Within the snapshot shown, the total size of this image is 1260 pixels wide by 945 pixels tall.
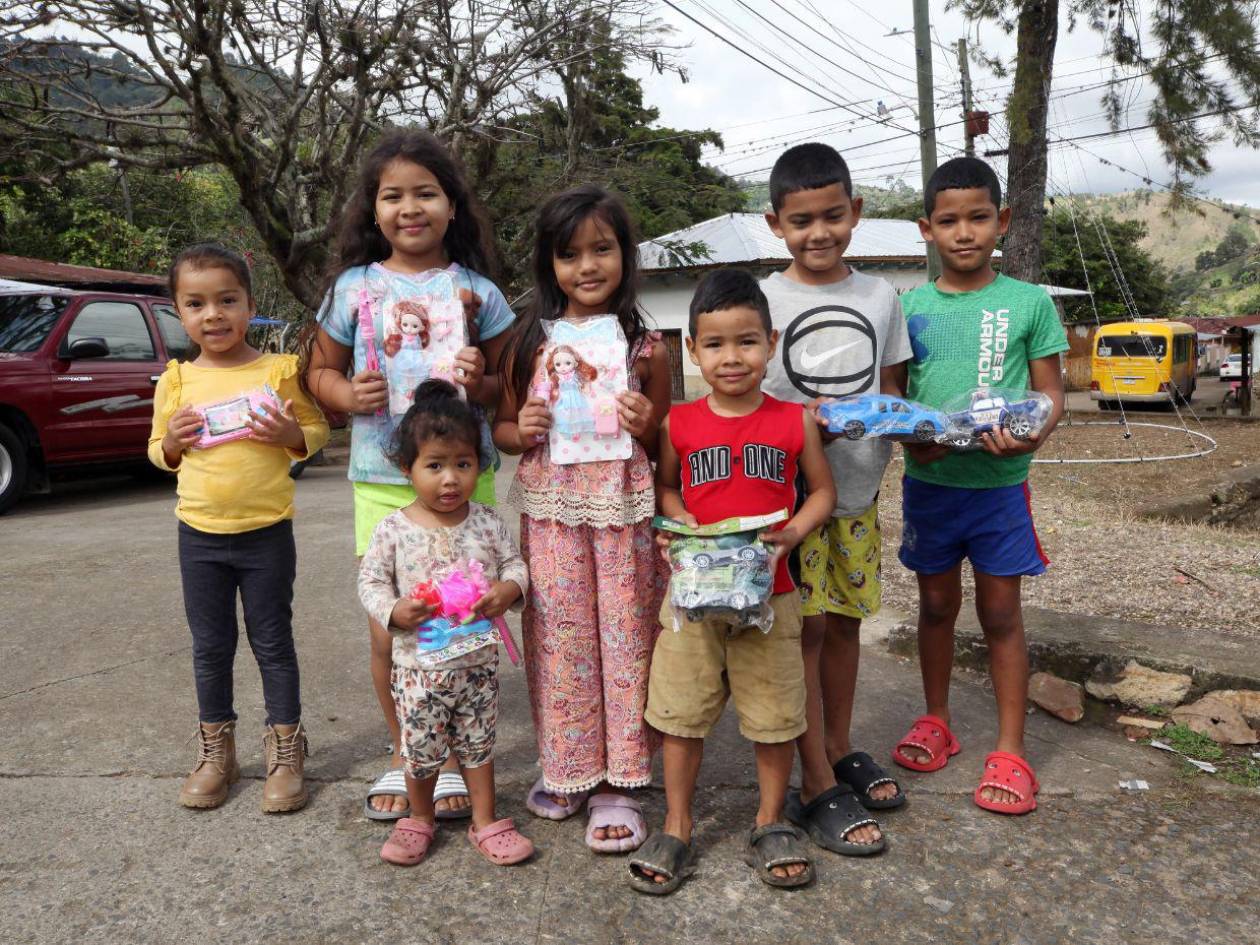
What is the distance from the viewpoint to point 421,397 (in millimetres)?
2354

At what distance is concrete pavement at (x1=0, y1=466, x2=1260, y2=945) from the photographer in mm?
2066

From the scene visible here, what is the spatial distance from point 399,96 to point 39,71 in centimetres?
411

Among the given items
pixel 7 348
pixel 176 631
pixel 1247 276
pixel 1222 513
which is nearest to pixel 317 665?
pixel 176 631

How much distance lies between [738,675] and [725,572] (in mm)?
345

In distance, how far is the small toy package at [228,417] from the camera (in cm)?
258

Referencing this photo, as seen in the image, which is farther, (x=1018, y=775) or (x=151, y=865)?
(x=1018, y=775)

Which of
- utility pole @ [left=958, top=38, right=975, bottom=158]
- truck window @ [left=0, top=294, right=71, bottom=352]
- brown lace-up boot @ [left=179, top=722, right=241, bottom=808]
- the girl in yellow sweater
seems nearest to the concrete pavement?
brown lace-up boot @ [left=179, top=722, right=241, bottom=808]

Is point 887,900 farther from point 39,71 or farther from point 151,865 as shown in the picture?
point 39,71

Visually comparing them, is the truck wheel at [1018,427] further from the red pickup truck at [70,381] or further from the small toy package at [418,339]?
the red pickup truck at [70,381]

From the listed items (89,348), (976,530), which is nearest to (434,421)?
(976,530)

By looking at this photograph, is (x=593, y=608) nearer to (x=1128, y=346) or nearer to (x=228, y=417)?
(x=228, y=417)

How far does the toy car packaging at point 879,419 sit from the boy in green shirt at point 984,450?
170 millimetres

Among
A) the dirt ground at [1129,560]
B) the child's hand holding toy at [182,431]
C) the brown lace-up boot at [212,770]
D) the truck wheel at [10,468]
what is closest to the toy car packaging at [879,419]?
the child's hand holding toy at [182,431]

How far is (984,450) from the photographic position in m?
2.57
